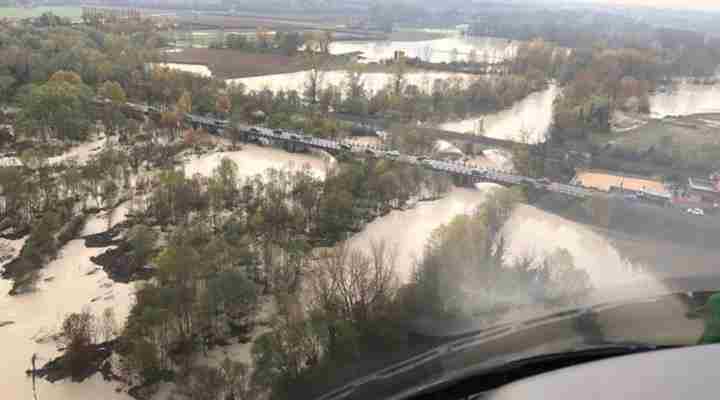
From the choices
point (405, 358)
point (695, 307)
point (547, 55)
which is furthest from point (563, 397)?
point (547, 55)

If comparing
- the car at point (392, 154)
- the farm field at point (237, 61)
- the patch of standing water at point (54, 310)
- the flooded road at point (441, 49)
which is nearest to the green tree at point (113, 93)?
the farm field at point (237, 61)

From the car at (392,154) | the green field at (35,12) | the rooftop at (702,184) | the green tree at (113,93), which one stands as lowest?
the car at (392,154)

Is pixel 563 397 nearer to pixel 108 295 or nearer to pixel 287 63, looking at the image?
pixel 108 295

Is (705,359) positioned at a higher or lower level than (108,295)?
higher

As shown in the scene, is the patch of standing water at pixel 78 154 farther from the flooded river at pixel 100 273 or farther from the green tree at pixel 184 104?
the flooded river at pixel 100 273

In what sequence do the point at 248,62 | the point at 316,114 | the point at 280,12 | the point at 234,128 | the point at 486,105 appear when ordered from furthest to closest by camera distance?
the point at 280,12 < the point at 248,62 < the point at 486,105 < the point at 316,114 < the point at 234,128

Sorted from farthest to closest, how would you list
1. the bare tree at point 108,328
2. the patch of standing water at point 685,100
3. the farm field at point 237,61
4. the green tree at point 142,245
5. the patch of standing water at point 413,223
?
1. the farm field at point 237,61
2. the patch of standing water at point 685,100
3. the green tree at point 142,245
4. the patch of standing water at point 413,223
5. the bare tree at point 108,328

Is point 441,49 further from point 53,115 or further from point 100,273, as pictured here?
point 100,273

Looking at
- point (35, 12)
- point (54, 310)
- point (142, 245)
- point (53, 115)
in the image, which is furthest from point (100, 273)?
point (35, 12)
